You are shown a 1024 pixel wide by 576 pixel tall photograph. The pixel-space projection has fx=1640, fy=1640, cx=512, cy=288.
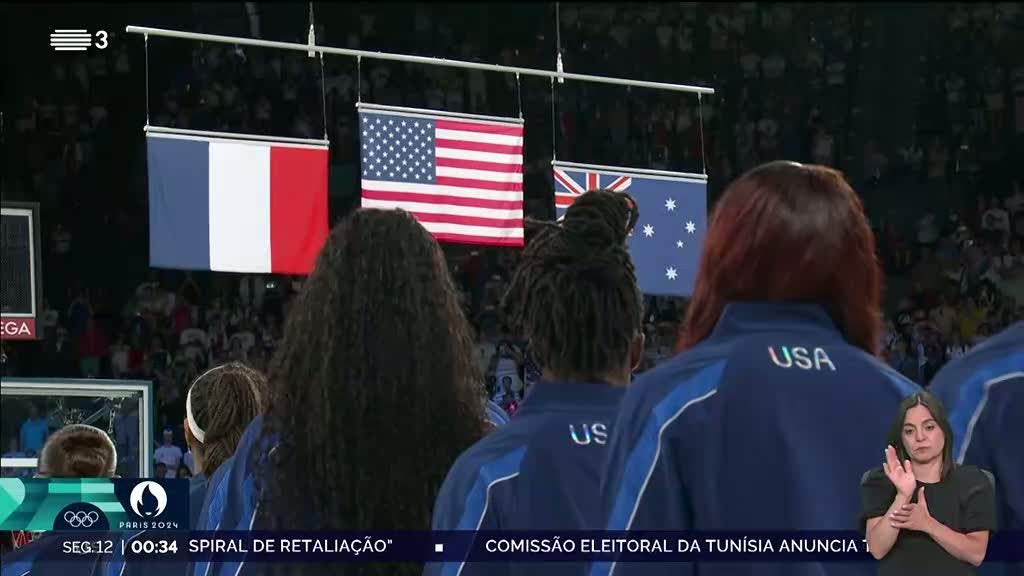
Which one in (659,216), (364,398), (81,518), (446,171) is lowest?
(81,518)

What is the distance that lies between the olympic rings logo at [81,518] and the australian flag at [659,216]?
6.13m

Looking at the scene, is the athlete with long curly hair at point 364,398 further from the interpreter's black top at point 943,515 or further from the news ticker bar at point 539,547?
the interpreter's black top at point 943,515

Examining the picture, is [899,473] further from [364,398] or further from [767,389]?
[364,398]

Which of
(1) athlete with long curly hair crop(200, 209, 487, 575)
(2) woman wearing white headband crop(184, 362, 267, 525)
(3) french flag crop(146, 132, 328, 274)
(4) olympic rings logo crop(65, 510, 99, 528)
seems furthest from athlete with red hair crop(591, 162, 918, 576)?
(3) french flag crop(146, 132, 328, 274)

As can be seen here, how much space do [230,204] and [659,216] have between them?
3136mm

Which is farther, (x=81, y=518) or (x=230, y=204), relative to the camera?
(x=230, y=204)

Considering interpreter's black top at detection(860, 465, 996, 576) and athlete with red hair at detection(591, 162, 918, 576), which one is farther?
interpreter's black top at detection(860, 465, 996, 576)

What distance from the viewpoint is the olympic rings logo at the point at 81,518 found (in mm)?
5805

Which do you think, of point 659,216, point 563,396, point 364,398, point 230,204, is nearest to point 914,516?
point 563,396

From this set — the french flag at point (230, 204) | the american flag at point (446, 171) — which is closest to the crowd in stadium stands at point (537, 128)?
the american flag at point (446, 171)

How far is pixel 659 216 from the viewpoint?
11820 millimetres

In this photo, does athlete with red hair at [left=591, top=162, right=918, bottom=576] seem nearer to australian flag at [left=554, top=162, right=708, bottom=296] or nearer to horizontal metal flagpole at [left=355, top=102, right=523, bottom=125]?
horizontal metal flagpole at [left=355, top=102, right=523, bottom=125]

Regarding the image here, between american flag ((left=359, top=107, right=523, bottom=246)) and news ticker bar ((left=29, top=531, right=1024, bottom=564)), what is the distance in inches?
259

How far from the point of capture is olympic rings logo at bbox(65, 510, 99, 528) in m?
5.80
